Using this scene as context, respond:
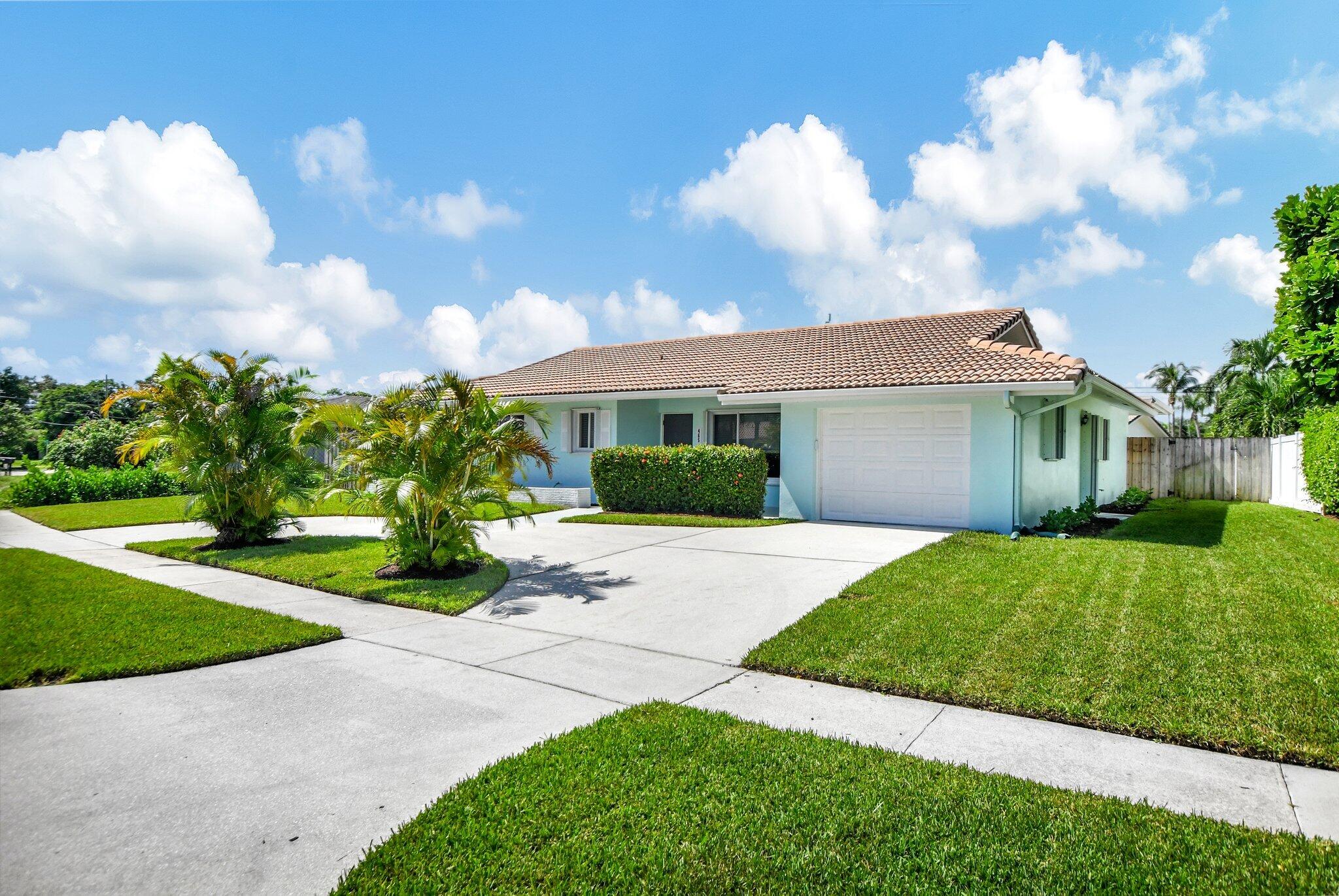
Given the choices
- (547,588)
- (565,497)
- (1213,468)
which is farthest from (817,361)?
(1213,468)

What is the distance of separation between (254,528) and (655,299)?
1424 centimetres

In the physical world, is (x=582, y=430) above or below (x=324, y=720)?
above

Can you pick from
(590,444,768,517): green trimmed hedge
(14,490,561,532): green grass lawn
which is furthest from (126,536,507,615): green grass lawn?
(590,444,768,517): green trimmed hedge

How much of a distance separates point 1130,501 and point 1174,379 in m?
39.8

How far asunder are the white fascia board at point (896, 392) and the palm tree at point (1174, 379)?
158ft

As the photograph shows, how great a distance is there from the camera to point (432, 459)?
8.22m

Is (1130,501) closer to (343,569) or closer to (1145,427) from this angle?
(1145,427)

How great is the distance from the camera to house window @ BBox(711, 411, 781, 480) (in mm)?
16109

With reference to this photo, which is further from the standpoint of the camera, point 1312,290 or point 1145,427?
point 1145,427

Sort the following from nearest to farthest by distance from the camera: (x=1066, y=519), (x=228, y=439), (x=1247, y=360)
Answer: (x=228, y=439)
(x=1066, y=519)
(x=1247, y=360)

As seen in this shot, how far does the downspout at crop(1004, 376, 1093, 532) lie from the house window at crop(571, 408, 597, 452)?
10.9 meters

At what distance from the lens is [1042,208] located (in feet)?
50.9

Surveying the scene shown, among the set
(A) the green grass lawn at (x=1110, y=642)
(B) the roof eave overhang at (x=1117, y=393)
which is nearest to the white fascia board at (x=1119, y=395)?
(B) the roof eave overhang at (x=1117, y=393)

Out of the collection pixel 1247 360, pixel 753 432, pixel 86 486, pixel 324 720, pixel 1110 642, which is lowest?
pixel 324 720
